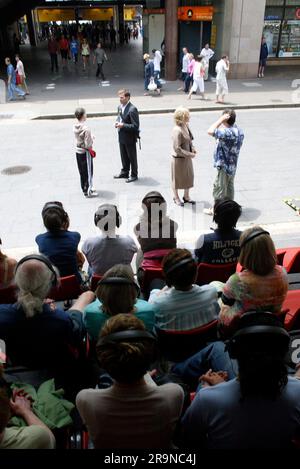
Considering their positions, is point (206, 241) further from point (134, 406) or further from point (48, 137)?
point (48, 137)

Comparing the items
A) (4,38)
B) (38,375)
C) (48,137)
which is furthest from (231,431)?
(4,38)

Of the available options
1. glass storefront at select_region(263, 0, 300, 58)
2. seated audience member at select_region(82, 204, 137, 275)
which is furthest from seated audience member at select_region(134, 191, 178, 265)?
glass storefront at select_region(263, 0, 300, 58)

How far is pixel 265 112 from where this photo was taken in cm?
1509

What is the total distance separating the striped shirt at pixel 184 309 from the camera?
3.21 meters

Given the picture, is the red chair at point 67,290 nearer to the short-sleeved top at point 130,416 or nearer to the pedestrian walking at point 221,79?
the short-sleeved top at point 130,416

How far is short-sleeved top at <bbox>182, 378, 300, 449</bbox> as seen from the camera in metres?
2.09

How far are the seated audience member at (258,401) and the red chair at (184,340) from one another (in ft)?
3.52

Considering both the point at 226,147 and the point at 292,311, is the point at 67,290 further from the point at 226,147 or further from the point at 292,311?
the point at 226,147

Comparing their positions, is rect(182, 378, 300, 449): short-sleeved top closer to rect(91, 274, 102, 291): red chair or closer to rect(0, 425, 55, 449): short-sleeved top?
rect(0, 425, 55, 449): short-sleeved top

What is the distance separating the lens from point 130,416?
86.6 inches

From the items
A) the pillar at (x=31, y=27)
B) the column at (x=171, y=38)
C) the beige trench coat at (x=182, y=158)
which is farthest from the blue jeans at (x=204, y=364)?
the pillar at (x=31, y=27)

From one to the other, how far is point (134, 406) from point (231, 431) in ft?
1.69

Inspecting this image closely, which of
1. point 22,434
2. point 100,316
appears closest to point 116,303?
point 100,316

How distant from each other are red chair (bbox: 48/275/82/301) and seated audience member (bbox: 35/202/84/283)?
0.30 meters
